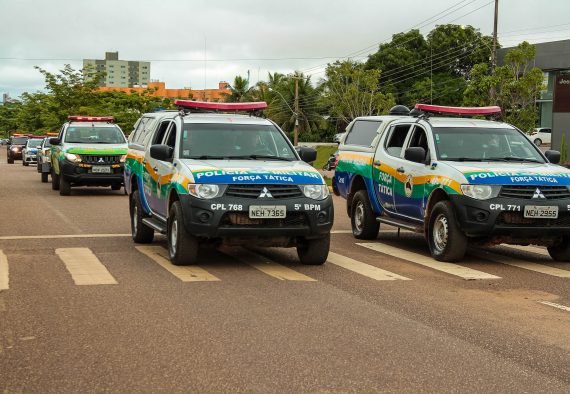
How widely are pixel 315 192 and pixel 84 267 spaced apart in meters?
2.76

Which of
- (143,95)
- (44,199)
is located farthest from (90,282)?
(143,95)

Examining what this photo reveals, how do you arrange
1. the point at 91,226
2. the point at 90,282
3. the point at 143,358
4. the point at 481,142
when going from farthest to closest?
the point at 91,226
the point at 481,142
the point at 90,282
the point at 143,358

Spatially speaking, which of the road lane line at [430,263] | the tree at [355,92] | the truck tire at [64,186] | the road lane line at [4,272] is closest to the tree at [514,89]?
the truck tire at [64,186]

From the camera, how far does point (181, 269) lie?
10.3 metres

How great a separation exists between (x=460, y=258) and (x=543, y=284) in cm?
158

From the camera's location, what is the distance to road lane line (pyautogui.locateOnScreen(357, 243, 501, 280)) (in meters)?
10.2

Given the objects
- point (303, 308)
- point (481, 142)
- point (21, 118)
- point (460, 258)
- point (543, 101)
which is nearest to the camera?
point (303, 308)

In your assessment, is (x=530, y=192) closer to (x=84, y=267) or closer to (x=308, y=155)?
(x=308, y=155)

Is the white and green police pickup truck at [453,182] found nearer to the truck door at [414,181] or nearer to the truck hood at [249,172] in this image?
the truck door at [414,181]

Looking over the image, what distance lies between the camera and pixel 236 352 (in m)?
6.25

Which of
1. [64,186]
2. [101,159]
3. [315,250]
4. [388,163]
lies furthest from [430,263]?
[64,186]

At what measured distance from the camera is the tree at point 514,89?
117 ft

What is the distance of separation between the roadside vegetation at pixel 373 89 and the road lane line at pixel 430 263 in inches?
957

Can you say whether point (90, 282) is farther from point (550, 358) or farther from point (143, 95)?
point (143, 95)
